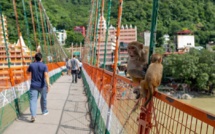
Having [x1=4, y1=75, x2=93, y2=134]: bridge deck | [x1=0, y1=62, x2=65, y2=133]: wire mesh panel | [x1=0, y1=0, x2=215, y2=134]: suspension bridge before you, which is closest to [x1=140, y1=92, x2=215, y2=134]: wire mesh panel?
[x1=0, y1=0, x2=215, y2=134]: suspension bridge

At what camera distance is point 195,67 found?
5734cm

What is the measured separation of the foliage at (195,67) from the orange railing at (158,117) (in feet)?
175

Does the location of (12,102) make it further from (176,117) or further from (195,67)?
(195,67)

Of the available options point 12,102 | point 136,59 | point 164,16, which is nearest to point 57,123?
point 12,102

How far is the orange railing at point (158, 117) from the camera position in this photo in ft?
5.73

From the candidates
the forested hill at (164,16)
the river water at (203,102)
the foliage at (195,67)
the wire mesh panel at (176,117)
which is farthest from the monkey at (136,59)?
the forested hill at (164,16)

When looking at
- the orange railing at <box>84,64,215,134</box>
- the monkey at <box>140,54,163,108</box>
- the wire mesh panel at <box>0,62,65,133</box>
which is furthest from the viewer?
the wire mesh panel at <box>0,62,65,133</box>

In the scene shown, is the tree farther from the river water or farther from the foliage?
the river water

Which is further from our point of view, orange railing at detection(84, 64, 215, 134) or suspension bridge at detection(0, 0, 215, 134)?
suspension bridge at detection(0, 0, 215, 134)

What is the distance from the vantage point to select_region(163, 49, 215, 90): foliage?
5700 cm

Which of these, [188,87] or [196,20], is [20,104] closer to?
[188,87]

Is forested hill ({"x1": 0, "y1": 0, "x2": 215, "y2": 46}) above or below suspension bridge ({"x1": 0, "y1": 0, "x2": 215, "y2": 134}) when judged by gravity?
above

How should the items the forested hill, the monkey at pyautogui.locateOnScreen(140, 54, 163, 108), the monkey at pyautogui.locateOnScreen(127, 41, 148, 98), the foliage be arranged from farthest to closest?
the forested hill
the foliage
the monkey at pyautogui.locateOnScreen(127, 41, 148, 98)
the monkey at pyautogui.locateOnScreen(140, 54, 163, 108)

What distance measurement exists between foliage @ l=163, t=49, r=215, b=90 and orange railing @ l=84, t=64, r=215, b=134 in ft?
175
